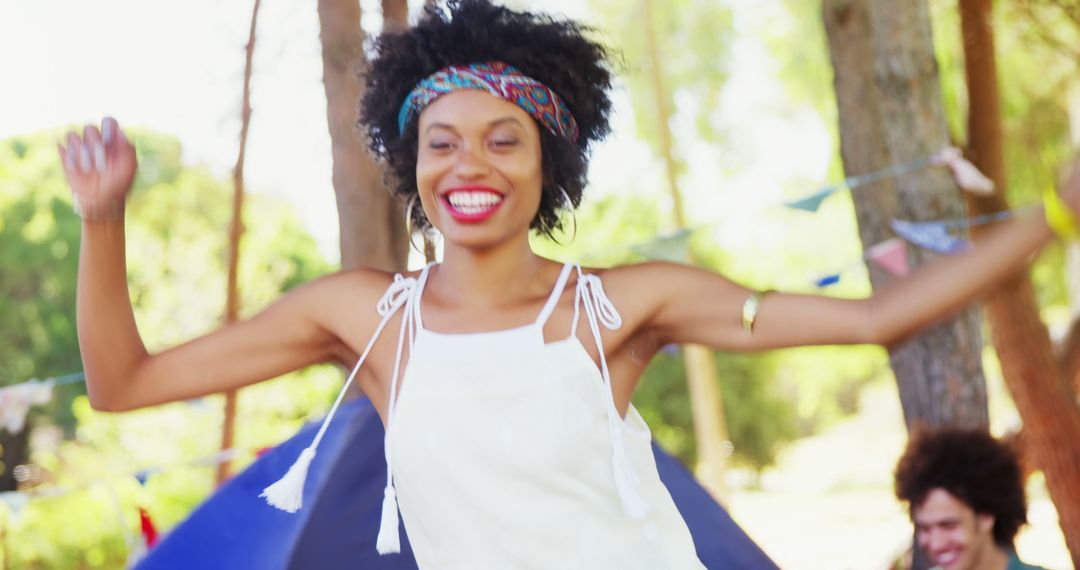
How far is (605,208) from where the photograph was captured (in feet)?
64.3

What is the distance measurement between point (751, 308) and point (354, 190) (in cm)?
289

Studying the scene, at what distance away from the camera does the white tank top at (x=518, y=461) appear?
1878 millimetres

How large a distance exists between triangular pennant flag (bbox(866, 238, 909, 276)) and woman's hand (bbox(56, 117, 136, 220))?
3.44 m

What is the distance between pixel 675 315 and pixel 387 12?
9.71 feet

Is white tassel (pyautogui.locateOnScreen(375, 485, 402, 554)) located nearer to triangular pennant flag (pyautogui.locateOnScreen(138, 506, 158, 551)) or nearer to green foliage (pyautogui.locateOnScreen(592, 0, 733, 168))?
triangular pennant flag (pyautogui.locateOnScreen(138, 506, 158, 551))

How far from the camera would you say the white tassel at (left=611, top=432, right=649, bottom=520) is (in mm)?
1863

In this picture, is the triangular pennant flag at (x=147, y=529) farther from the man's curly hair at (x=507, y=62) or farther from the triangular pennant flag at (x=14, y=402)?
the man's curly hair at (x=507, y=62)

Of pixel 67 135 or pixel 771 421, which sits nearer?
pixel 67 135

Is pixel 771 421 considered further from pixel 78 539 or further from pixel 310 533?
pixel 310 533

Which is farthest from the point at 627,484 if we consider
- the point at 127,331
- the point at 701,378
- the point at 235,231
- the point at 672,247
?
the point at 701,378

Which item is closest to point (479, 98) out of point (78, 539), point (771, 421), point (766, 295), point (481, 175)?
point (481, 175)

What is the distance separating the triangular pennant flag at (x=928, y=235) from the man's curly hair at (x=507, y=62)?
2.67 m

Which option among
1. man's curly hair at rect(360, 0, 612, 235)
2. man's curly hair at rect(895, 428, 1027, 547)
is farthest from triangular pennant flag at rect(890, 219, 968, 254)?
man's curly hair at rect(360, 0, 612, 235)

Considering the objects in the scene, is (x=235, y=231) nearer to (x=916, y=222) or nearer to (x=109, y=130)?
(x=916, y=222)
